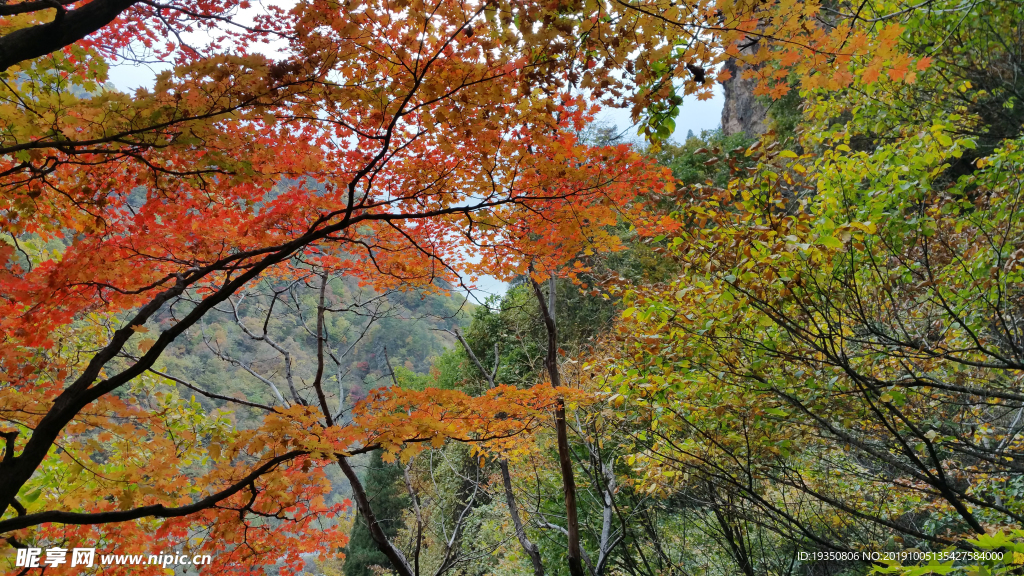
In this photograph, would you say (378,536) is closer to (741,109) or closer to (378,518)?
(378,518)

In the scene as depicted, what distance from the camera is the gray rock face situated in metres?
18.6

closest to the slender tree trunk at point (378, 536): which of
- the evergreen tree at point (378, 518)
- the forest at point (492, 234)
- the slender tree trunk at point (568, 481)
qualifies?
the forest at point (492, 234)

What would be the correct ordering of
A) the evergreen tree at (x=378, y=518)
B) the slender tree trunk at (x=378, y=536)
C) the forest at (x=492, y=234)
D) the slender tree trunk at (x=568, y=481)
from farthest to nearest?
the evergreen tree at (x=378, y=518) → the slender tree trunk at (x=568, y=481) → the slender tree trunk at (x=378, y=536) → the forest at (x=492, y=234)

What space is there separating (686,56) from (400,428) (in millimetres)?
2540

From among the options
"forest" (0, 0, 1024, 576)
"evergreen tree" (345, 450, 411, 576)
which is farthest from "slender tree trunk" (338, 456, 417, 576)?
"evergreen tree" (345, 450, 411, 576)

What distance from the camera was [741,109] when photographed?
65.4 ft

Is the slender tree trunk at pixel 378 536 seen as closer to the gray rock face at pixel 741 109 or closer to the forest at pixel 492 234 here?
the forest at pixel 492 234

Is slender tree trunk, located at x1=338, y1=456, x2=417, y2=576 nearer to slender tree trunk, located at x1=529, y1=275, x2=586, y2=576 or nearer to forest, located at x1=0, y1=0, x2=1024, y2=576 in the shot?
forest, located at x1=0, y1=0, x2=1024, y2=576

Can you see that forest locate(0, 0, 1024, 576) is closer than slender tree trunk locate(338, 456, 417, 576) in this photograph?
Yes


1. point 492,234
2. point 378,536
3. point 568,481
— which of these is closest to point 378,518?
point 378,536

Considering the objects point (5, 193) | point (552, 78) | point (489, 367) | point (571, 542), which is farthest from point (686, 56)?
point (489, 367)

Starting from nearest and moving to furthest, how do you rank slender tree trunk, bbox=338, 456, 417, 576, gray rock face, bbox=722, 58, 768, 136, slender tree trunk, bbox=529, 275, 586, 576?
slender tree trunk, bbox=338, 456, 417, 576, slender tree trunk, bbox=529, 275, 586, 576, gray rock face, bbox=722, 58, 768, 136

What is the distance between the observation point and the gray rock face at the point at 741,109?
18.6m

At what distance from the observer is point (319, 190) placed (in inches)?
184
